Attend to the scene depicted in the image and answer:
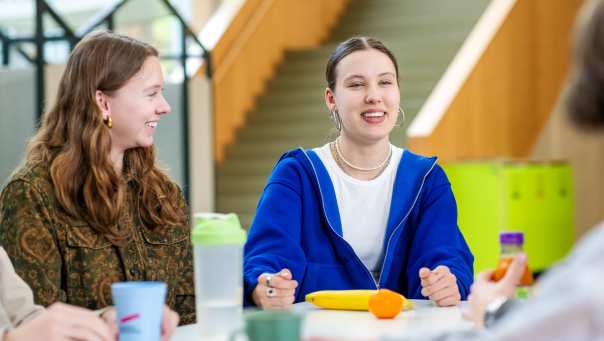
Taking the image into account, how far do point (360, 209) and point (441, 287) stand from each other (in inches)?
18.8

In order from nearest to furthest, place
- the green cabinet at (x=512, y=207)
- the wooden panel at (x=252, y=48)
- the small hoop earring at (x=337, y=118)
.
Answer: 1. the small hoop earring at (x=337, y=118)
2. the green cabinet at (x=512, y=207)
3. the wooden panel at (x=252, y=48)

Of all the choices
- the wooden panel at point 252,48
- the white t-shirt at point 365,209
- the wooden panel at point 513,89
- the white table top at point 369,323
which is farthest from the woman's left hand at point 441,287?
the wooden panel at point 252,48

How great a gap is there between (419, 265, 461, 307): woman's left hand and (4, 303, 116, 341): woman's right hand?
2.84 ft

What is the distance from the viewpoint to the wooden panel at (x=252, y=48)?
8.14 meters

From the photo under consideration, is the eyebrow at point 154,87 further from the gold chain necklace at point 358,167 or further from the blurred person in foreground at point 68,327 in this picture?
the blurred person in foreground at point 68,327

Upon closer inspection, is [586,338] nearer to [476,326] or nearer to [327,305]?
[476,326]

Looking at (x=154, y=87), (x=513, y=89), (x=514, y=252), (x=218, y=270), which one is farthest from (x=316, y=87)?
(x=218, y=270)

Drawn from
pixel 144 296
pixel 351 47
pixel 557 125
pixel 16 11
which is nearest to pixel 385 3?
pixel 557 125

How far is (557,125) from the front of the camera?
8.20 metres

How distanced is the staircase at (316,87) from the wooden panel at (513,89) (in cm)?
43

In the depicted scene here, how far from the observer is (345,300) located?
211 cm

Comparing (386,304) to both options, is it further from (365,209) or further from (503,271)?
(365,209)

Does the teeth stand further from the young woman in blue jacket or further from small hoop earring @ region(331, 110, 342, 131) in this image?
small hoop earring @ region(331, 110, 342, 131)

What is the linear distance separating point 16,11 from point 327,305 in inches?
156
